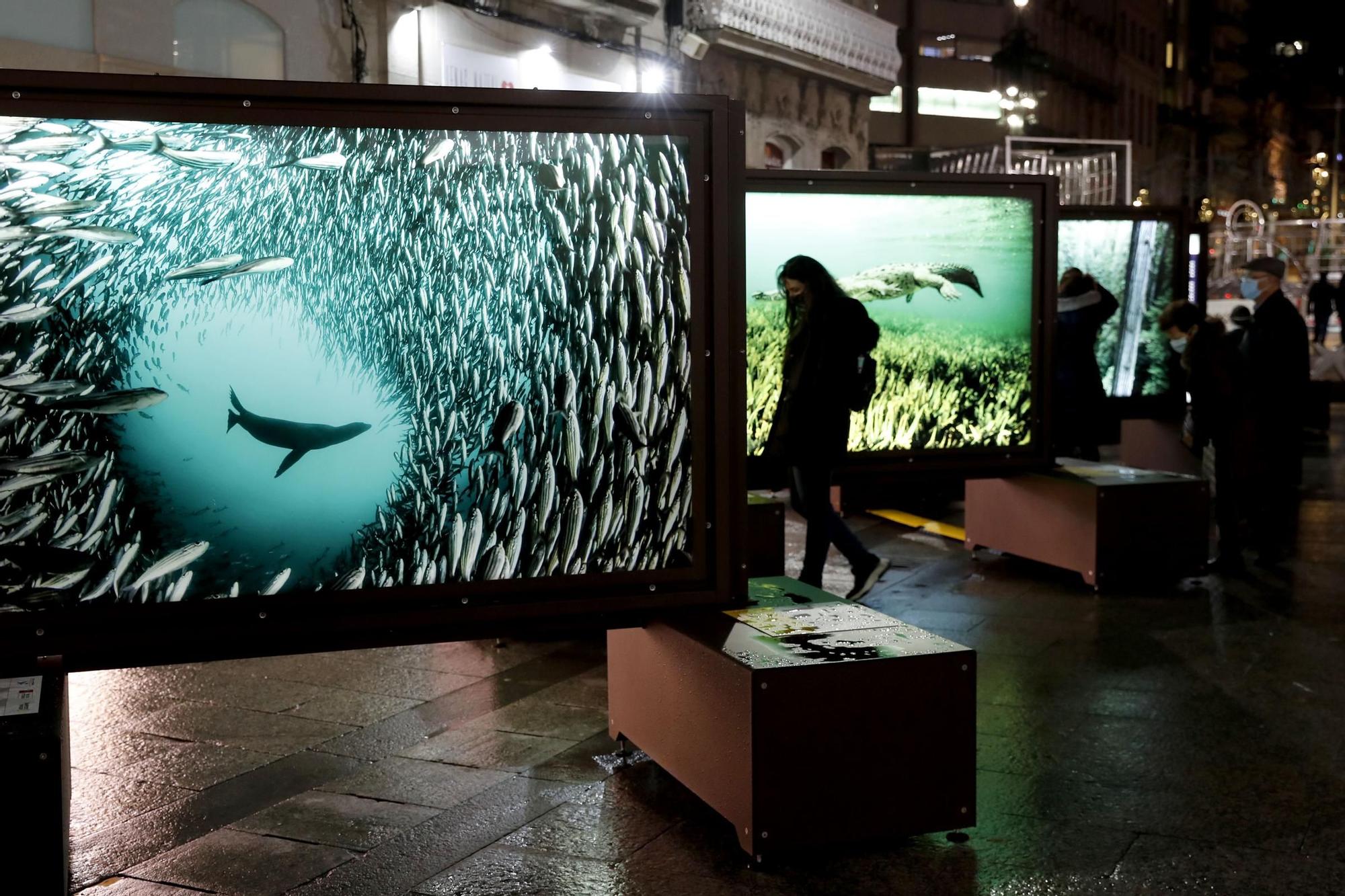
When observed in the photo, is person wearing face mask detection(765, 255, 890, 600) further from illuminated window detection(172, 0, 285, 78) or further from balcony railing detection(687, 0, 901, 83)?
balcony railing detection(687, 0, 901, 83)

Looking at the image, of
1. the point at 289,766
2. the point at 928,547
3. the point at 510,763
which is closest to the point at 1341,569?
the point at 928,547

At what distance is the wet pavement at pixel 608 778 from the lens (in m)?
4.38

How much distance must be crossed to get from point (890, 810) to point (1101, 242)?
891cm

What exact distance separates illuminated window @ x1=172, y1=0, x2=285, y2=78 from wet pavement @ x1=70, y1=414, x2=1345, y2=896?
5.71 metres

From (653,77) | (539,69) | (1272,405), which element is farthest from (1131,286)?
(653,77)

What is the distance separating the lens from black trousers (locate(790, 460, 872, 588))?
315 inches

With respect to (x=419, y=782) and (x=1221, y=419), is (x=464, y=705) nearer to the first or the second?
(x=419, y=782)

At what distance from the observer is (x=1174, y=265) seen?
41.6 ft

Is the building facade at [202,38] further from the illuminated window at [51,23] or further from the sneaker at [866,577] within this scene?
the sneaker at [866,577]

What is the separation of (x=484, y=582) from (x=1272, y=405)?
7631 millimetres

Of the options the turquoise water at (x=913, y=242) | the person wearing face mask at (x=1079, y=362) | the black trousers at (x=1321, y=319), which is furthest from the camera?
the black trousers at (x=1321, y=319)

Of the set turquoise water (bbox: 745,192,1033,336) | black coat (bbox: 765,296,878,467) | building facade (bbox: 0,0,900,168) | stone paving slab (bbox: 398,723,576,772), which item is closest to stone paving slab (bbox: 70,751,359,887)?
stone paving slab (bbox: 398,723,576,772)

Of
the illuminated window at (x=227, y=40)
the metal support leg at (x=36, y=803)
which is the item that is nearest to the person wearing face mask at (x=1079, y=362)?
the illuminated window at (x=227, y=40)

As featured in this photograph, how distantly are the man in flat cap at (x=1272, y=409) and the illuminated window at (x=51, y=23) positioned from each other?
804cm
